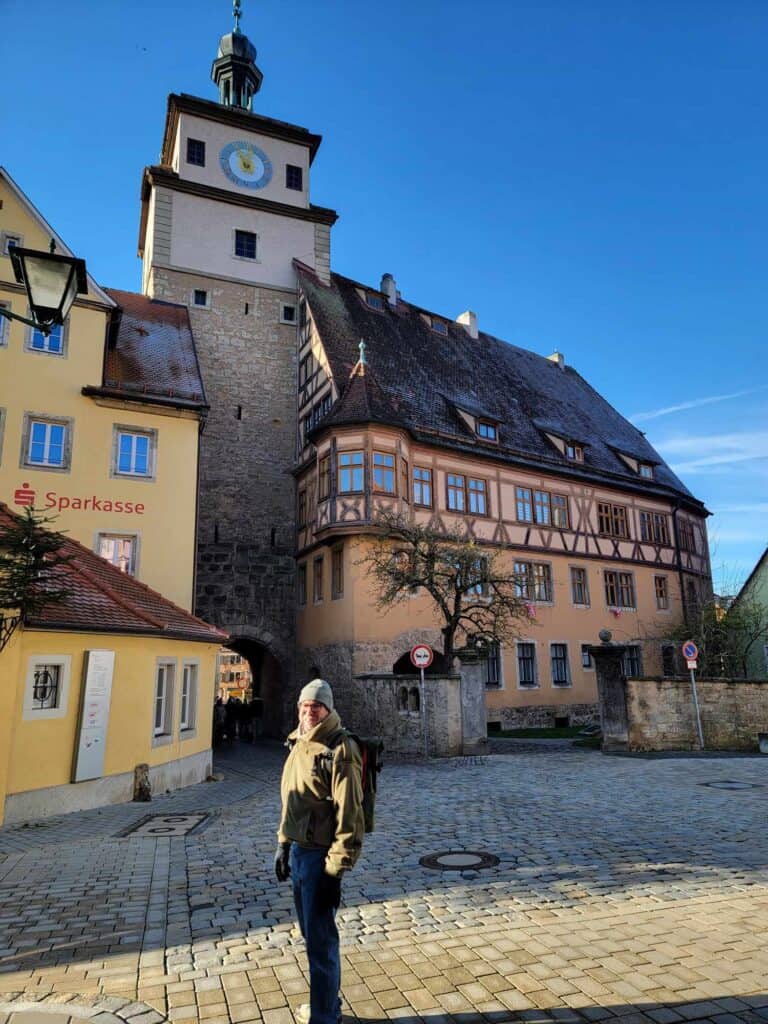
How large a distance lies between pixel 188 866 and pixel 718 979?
4.90 metres

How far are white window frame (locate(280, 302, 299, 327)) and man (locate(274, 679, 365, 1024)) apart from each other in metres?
25.5

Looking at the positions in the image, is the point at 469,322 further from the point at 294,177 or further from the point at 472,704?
the point at 472,704

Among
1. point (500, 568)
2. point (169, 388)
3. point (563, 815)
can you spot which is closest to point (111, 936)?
point (563, 815)

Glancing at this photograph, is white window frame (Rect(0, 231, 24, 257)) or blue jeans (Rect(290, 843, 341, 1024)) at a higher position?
white window frame (Rect(0, 231, 24, 257))

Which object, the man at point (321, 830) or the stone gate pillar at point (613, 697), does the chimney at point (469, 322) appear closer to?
the stone gate pillar at point (613, 697)

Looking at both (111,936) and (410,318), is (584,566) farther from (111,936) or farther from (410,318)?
(111,936)

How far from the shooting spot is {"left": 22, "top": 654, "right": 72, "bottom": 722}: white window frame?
10.1 meters

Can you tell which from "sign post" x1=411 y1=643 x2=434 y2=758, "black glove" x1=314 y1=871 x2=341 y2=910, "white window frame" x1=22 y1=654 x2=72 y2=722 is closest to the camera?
"black glove" x1=314 y1=871 x2=341 y2=910

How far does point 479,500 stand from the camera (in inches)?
1009

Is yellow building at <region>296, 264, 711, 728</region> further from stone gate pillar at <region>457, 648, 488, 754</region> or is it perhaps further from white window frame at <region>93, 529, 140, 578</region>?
white window frame at <region>93, 529, 140, 578</region>

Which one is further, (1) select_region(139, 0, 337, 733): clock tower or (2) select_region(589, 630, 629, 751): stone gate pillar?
(1) select_region(139, 0, 337, 733): clock tower

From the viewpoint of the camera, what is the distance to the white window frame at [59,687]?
10.1 m

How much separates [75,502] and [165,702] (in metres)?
7.06

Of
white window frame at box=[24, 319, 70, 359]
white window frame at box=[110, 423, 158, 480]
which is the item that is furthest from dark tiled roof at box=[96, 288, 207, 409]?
white window frame at box=[24, 319, 70, 359]
